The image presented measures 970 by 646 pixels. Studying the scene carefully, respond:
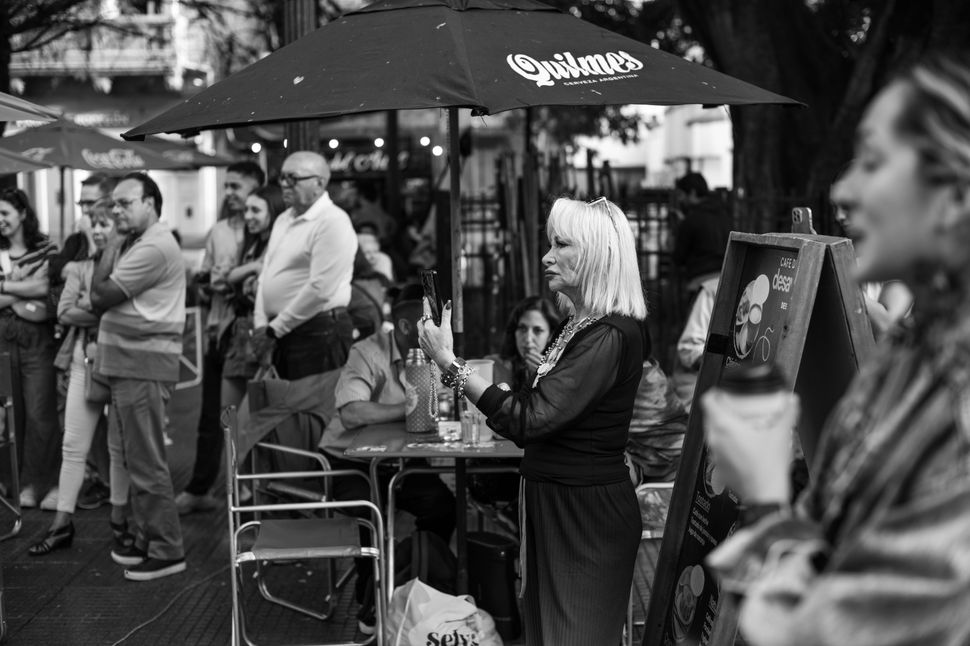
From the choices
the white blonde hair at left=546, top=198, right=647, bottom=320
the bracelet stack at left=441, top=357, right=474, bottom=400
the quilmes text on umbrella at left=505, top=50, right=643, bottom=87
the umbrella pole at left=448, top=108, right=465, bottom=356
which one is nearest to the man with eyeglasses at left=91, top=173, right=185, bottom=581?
the umbrella pole at left=448, top=108, right=465, bottom=356

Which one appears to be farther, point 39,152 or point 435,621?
point 39,152

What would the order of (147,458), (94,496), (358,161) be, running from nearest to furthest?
(147,458) < (94,496) < (358,161)

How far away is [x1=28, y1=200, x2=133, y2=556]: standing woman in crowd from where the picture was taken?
6402mm

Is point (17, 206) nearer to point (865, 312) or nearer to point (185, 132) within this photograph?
point (185, 132)

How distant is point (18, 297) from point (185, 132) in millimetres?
3453

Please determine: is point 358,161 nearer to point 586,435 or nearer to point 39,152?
point 39,152

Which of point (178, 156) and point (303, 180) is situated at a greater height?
point (178, 156)

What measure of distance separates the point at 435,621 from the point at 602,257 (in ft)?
5.55

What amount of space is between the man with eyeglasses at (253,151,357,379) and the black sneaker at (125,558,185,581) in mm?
1170

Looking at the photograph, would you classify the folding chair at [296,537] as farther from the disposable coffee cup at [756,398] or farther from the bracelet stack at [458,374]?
the disposable coffee cup at [756,398]

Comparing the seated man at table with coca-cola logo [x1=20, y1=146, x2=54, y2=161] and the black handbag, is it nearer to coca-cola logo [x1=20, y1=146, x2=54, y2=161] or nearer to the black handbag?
the black handbag

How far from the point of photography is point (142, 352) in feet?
20.1

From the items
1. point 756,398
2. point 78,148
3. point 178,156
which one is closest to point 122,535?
point 78,148

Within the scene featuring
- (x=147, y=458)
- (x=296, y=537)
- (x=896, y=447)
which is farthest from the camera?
(x=147, y=458)
